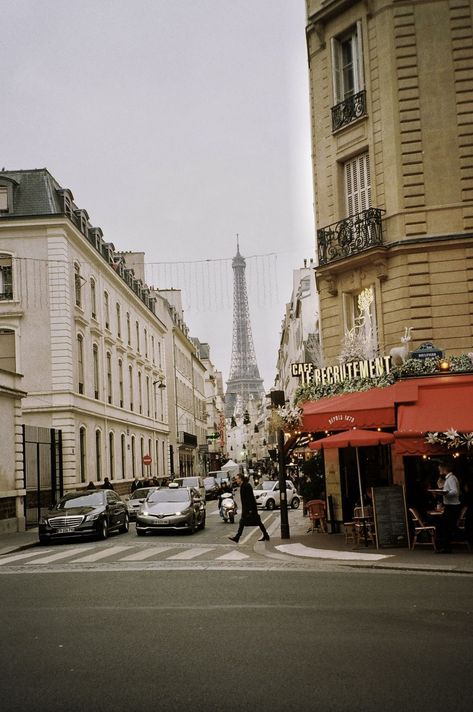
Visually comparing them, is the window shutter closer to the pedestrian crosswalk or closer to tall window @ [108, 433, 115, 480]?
the pedestrian crosswalk

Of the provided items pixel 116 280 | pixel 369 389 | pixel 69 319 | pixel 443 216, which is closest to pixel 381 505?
pixel 369 389

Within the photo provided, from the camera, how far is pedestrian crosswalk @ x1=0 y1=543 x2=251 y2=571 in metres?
17.1

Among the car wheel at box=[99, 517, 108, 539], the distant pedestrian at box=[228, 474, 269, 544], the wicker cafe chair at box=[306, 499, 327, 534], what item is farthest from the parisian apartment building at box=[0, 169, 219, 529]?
the wicker cafe chair at box=[306, 499, 327, 534]

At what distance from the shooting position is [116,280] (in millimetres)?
46031

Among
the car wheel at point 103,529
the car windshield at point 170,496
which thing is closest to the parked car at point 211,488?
the car windshield at point 170,496

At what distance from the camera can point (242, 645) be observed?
8.06 m

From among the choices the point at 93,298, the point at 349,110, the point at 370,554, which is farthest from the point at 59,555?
the point at 93,298

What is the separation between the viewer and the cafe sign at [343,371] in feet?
62.2

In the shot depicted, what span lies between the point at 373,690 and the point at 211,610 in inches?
160

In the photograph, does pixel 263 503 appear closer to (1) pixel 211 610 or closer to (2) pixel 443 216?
(2) pixel 443 216

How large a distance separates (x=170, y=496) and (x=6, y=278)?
1534 cm

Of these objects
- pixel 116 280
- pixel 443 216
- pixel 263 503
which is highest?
pixel 116 280

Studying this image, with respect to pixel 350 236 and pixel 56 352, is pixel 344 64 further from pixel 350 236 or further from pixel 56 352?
pixel 56 352

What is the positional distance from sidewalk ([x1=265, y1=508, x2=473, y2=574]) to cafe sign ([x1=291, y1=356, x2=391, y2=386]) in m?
3.86
